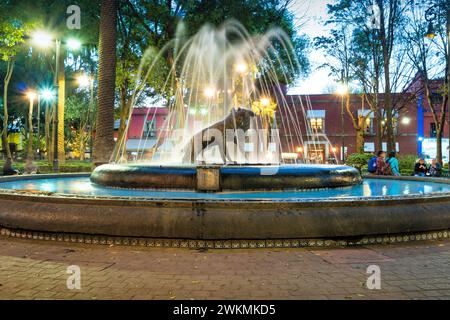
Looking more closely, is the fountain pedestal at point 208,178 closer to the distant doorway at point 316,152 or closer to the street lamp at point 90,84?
the street lamp at point 90,84

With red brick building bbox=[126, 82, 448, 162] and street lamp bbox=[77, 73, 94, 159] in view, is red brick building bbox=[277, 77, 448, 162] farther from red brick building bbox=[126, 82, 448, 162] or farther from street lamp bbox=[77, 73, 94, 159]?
street lamp bbox=[77, 73, 94, 159]

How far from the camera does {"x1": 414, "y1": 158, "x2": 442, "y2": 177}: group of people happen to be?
17188 millimetres

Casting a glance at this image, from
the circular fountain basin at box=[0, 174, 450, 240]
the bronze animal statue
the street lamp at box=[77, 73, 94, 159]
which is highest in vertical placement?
the street lamp at box=[77, 73, 94, 159]

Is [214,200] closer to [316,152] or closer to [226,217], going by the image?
[226,217]

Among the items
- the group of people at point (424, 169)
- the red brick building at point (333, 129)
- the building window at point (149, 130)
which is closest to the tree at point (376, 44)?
the group of people at point (424, 169)

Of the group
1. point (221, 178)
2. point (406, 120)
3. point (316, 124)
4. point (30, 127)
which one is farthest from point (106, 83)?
point (406, 120)

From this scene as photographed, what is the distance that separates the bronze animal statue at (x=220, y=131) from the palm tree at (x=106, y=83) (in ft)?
13.9

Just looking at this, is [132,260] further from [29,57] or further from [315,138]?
[315,138]

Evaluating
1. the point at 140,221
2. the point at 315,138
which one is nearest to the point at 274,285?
the point at 140,221

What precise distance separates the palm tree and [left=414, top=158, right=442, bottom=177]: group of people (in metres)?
13.5

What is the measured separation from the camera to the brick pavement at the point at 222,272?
370 cm

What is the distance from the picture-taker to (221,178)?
8.37 m

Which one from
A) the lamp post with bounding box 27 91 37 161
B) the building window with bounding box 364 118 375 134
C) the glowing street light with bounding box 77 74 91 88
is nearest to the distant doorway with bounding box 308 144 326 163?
the building window with bounding box 364 118 375 134

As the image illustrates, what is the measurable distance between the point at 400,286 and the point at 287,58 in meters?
30.1
